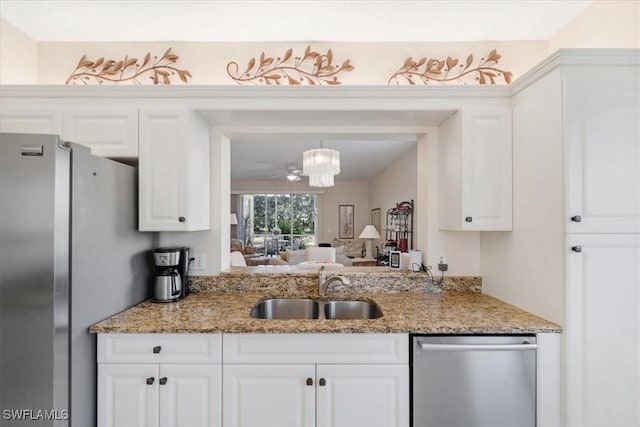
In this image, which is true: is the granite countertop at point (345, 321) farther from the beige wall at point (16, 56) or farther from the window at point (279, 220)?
the window at point (279, 220)

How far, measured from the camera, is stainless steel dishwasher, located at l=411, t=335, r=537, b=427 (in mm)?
1543

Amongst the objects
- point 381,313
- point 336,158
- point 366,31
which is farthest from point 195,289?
point 336,158

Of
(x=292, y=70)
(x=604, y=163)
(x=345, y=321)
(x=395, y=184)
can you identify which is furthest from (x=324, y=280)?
(x=395, y=184)

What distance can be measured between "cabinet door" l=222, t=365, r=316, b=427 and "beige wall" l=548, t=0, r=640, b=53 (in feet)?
7.34

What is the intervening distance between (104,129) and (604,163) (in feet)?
8.14

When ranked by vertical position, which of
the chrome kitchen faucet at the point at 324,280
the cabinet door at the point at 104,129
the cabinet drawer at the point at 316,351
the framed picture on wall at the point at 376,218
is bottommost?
the cabinet drawer at the point at 316,351

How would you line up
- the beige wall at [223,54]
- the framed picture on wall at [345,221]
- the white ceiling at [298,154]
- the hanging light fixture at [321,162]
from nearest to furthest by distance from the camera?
the beige wall at [223,54], the hanging light fixture at [321,162], the white ceiling at [298,154], the framed picture on wall at [345,221]

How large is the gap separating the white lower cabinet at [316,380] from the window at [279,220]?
27.5ft

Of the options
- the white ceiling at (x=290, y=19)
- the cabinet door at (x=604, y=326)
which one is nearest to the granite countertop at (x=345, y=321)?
the cabinet door at (x=604, y=326)

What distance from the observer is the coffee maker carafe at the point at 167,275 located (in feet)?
6.41

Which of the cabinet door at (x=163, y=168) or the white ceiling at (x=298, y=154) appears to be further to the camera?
the white ceiling at (x=298, y=154)

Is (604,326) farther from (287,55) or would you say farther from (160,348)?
(287,55)

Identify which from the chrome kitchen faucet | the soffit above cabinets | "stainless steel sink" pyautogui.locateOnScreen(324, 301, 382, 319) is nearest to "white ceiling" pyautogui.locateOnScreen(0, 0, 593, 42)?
the soffit above cabinets

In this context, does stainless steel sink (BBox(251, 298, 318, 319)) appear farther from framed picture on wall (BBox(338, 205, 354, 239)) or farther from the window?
the window
